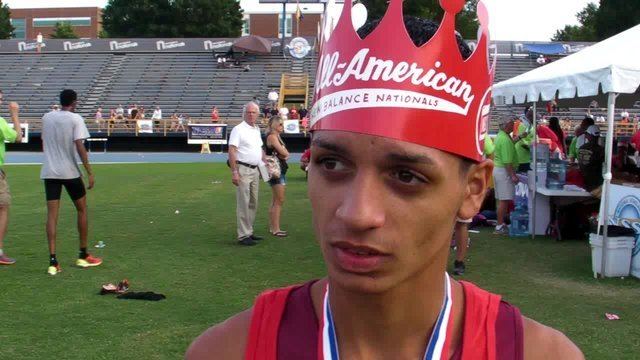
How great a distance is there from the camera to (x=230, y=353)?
1521mm

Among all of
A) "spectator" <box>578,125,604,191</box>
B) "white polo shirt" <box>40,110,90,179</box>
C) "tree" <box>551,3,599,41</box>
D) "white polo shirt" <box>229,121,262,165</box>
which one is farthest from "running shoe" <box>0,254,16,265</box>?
"tree" <box>551,3,599,41</box>

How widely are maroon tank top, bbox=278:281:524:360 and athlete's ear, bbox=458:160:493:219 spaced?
233 millimetres

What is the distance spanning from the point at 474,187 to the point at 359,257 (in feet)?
1.18

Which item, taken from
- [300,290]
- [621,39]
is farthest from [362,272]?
[621,39]

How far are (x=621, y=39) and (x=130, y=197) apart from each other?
10410 millimetres

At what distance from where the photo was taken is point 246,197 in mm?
9516

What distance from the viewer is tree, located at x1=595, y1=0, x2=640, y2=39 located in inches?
2290

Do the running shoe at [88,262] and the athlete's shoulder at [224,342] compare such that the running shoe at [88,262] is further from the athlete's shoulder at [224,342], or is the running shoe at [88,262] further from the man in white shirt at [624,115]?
the man in white shirt at [624,115]

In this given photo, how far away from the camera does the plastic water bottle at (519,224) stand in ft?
36.5

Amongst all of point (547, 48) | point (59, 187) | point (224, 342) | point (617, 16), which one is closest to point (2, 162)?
point (59, 187)

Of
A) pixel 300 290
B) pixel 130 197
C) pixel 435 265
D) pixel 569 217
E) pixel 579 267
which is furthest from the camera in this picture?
pixel 130 197

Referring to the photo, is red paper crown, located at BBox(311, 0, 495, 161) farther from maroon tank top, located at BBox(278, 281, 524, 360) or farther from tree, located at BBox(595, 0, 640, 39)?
tree, located at BBox(595, 0, 640, 39)

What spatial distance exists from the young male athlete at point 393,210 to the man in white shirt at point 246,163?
25.9 ft

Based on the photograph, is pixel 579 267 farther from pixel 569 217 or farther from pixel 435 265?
pixel 435 265
